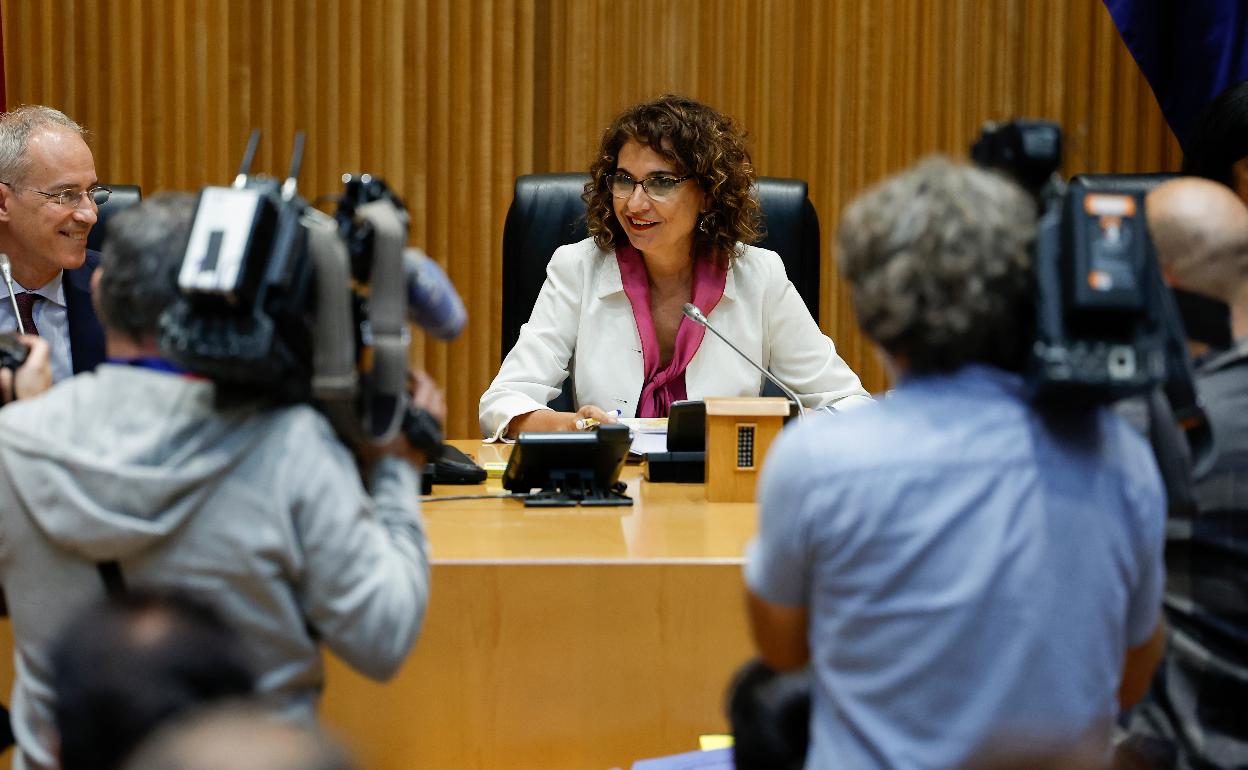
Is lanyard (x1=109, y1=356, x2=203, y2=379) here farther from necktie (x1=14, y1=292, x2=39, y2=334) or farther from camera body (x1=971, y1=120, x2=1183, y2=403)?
necktie (x1=14, y1=292, x2=39, y2=334)

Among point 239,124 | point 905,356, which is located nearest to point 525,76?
point 239,124

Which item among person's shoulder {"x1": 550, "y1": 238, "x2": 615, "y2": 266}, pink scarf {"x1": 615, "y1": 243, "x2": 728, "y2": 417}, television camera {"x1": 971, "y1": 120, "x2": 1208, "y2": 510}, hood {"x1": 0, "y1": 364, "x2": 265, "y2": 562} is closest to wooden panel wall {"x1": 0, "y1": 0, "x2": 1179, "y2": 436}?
person's shoulder {"x1": 550, "y1": 238, "x2": 615, "y2": 266}

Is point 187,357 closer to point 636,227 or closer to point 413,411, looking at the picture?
point 413,411

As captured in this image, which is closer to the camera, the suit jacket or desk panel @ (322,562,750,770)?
desk panel @ (322,562,750,770)

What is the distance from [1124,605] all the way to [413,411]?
72 centimetres

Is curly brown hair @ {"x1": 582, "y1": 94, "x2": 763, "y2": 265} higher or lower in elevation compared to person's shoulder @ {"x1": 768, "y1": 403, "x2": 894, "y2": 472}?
higher

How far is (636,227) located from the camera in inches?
119

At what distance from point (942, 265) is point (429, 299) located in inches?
21.6

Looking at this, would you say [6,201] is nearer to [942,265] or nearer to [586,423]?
[586,423]

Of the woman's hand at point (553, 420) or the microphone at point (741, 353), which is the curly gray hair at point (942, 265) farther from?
the woman's hand at point (553, 420)

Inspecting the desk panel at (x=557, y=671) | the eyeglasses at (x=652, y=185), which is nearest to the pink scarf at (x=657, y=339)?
the eyeglasses at (x=652, y=185)

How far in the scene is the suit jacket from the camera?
2818 mm

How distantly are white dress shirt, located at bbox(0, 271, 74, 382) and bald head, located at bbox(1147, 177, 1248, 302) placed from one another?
84.3 inches

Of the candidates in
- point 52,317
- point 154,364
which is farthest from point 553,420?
point 154,364
